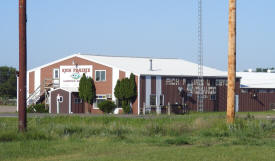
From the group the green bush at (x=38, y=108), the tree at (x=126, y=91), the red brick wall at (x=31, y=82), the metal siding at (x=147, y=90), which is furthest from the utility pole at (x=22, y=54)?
the red brick wall at (x=31, y=82)

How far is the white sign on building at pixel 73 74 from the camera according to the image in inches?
2292

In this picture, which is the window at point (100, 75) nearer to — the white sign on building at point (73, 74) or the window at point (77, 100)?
the white sign on building at point (73, 74)

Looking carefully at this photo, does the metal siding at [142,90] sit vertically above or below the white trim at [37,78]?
below

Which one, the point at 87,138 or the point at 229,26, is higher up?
the point at 229,26

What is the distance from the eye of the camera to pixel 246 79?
71062mm

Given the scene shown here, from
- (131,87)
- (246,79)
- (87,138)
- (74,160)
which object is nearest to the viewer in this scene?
(74,160)

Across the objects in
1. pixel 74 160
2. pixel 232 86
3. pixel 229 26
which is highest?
pixel 229 26

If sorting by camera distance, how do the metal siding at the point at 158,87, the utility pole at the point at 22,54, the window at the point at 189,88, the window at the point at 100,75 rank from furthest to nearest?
the window at the point at 189,88, the window at the point at 100,75, the metal siding at the point at 158,87, the utility pole at the point at 22,54

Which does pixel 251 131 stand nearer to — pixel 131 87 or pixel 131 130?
pixel 131 130

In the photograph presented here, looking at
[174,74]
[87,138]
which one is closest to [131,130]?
[87,138]

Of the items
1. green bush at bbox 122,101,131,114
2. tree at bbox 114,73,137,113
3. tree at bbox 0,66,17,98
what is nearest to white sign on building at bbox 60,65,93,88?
tree at bbox 114,73,137,113

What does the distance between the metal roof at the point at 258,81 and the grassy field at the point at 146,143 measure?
40.8 m

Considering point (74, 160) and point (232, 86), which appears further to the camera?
point (232, 86)

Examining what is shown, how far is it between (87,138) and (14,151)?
14.2 ft
